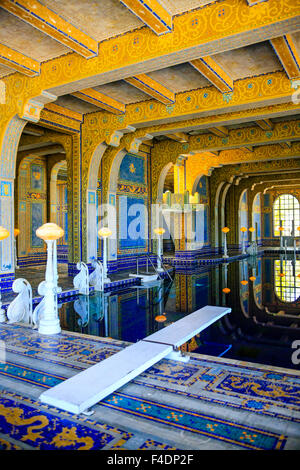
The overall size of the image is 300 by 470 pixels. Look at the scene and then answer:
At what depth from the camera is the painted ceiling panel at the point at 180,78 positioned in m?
Answer: 6.88

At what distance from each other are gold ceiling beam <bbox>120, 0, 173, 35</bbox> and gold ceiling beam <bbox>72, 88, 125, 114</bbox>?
10.3ft

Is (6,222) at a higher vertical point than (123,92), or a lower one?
lower

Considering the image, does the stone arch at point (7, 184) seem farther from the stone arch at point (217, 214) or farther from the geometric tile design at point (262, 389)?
the stone arch at point (217, 214)

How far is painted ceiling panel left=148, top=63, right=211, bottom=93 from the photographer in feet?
22.6

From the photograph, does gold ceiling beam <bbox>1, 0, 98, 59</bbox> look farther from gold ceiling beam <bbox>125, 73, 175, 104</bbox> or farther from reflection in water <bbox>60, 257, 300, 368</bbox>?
reflection in water <bbox>60, 257, 300, 368</bbox>

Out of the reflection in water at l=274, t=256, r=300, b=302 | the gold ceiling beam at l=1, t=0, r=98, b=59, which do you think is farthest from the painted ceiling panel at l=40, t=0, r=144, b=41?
the reflection in water at l=274, t=256, r=300, b=302

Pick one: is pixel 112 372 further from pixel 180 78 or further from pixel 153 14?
pixel 180 78

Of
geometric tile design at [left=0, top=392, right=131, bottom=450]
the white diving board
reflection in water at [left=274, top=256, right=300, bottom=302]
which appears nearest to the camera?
geometric tile design at [left=0, top=392, right=131, bottom=450]

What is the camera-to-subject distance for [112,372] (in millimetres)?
3254

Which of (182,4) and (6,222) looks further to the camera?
(6,222)

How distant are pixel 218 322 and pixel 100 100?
17.6ft

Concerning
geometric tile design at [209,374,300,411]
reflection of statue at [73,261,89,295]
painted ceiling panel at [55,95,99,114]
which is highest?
painted ceiling panel at [55,95,99,114]

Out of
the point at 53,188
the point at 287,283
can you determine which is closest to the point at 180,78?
the point at 287,283

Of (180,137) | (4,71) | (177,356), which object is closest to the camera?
(177,356)
